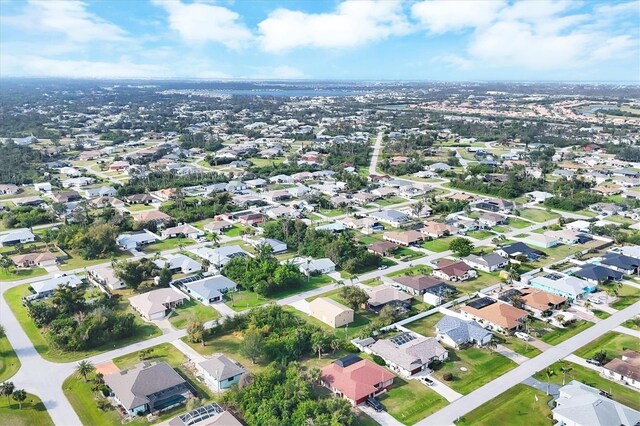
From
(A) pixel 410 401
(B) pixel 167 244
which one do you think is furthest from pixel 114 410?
(B) pixel 167 244

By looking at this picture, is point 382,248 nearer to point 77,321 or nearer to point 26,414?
point 77,321

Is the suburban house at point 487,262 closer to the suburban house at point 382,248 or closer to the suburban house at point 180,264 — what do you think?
the suburban house at point 382,248

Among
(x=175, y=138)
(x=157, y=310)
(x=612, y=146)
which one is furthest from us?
(x=175, y=138)

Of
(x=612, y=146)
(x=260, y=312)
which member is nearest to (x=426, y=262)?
(x=260, y=312)

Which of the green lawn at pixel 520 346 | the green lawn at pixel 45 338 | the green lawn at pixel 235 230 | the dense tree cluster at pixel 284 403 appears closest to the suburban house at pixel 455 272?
the green lawn at pixel 520 346

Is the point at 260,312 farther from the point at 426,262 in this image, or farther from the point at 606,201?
the point at 606,201
